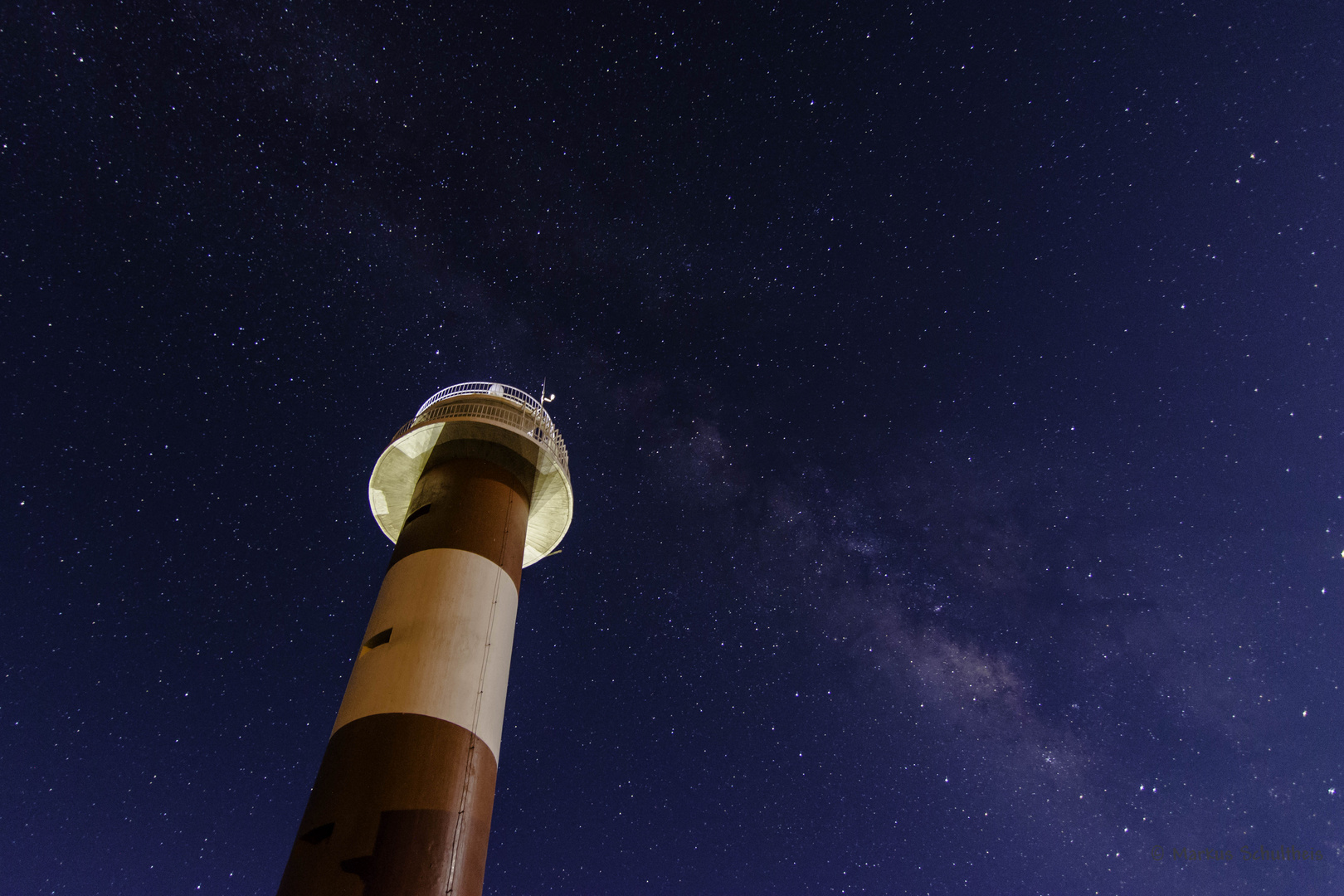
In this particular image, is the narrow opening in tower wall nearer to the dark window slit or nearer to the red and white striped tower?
the red and white striped tower

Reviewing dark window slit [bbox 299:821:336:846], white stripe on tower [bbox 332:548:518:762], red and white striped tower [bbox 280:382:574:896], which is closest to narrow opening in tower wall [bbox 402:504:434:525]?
red and white striped tower [bbox 280:382:574:896]

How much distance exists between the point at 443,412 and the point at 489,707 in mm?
5972

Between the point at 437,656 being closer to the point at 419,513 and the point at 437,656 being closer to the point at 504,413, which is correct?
the point at 419,513

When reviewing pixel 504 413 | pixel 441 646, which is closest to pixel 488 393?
pixel 504 413

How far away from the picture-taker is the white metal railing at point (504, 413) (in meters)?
14.6

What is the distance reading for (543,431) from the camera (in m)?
15.2

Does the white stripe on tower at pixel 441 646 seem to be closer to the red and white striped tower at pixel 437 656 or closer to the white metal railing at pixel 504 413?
the red and white striped tower at pixel 437 656

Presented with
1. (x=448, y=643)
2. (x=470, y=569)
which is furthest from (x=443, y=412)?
(x=448, y=643)

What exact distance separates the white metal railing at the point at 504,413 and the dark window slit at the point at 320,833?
7.27 m

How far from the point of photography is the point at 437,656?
11.0 m

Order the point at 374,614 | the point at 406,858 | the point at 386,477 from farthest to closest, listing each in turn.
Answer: the point at 386,477
the point at 374,614
the point at 406,858

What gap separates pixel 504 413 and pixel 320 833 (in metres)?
7.68

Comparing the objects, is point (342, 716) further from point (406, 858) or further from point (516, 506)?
point (516, 506)

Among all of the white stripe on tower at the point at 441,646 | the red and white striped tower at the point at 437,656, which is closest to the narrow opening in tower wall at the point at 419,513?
the red and white striped tower at the point at 437,656
